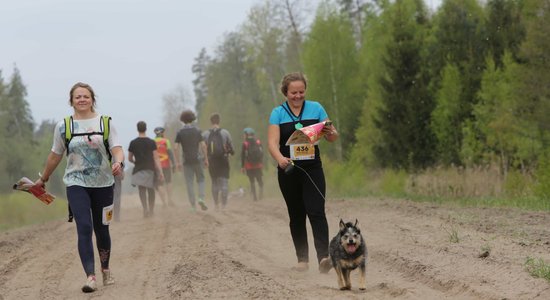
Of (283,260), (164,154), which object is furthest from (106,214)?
(164,154)

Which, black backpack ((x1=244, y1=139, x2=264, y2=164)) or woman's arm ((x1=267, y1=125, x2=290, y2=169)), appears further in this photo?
black backpack ((x1=244, y1=139, x2=264, y2=164))

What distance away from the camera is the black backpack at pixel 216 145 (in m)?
18.0

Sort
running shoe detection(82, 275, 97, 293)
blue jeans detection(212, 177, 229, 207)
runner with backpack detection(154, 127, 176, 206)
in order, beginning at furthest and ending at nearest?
runner with backpack detection(154, 127, 176, 206)
blue jeans detection(212, 177, 229, 207)
running shoe detection(82, 275, 97, 293)

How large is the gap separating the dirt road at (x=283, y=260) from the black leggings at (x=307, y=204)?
32cm

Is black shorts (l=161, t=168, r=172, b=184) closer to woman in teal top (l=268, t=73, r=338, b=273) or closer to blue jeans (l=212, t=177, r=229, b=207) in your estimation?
blue jeans (l=212, t=177, r=229, b=207)

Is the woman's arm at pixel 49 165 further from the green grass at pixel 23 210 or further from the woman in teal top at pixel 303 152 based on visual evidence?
the green grass at pixel 23 210

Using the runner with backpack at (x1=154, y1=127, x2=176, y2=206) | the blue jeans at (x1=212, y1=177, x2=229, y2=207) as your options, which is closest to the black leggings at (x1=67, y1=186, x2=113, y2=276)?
the blue jeans at (x1=212, y1=177, x2=229, y2=207)

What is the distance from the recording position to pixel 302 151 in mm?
7879

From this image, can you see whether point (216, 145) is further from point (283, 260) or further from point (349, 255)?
point (349, 255)

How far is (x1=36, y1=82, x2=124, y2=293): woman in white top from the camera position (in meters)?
7.49

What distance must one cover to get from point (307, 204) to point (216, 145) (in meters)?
10.3

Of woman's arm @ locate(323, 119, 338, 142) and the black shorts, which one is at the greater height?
woman's arm @ locate(323, 119, 338, 142)

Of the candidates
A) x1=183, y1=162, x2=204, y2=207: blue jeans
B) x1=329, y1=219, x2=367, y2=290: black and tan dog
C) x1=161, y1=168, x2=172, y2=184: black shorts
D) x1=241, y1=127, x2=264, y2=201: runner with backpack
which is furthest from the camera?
x1=241, y1=127, x2=264, y2=201: runner with backpack

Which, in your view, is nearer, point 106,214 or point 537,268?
point 537,268
